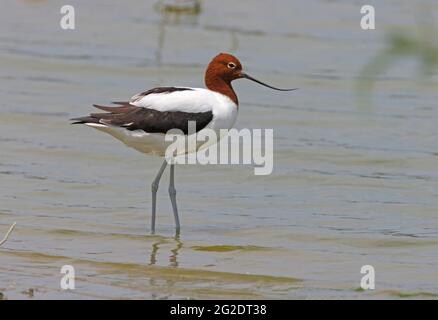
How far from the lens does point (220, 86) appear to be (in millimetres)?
7898

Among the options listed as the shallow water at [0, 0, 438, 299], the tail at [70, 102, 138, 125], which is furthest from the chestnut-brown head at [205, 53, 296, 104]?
the shallow water at [0, 0, 438, 299]

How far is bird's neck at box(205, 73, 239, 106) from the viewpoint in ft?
25.7

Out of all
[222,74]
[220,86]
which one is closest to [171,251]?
[220,86]

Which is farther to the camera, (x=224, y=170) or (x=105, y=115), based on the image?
(x=224, y=170)

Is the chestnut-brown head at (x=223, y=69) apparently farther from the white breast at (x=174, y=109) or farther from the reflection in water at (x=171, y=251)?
the reflection in water at (x=171, y=251)

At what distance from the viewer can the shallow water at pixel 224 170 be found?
6.50m

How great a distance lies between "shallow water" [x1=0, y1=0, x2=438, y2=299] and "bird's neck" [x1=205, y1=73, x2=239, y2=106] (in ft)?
3.68

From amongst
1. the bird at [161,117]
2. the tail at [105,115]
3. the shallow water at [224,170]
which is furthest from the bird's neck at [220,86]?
the shallow water at [224,170]

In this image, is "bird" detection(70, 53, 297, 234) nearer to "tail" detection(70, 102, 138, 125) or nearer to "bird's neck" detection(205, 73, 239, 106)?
"tail" detection(70, 102, 138, 125)

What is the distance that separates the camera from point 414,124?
468 inches

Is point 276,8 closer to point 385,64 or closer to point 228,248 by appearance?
point 228,248

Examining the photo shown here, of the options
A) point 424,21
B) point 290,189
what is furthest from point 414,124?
point 424,21

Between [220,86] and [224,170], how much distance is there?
7.60ft

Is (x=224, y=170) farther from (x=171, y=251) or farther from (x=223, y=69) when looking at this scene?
(x=171, y=251)
